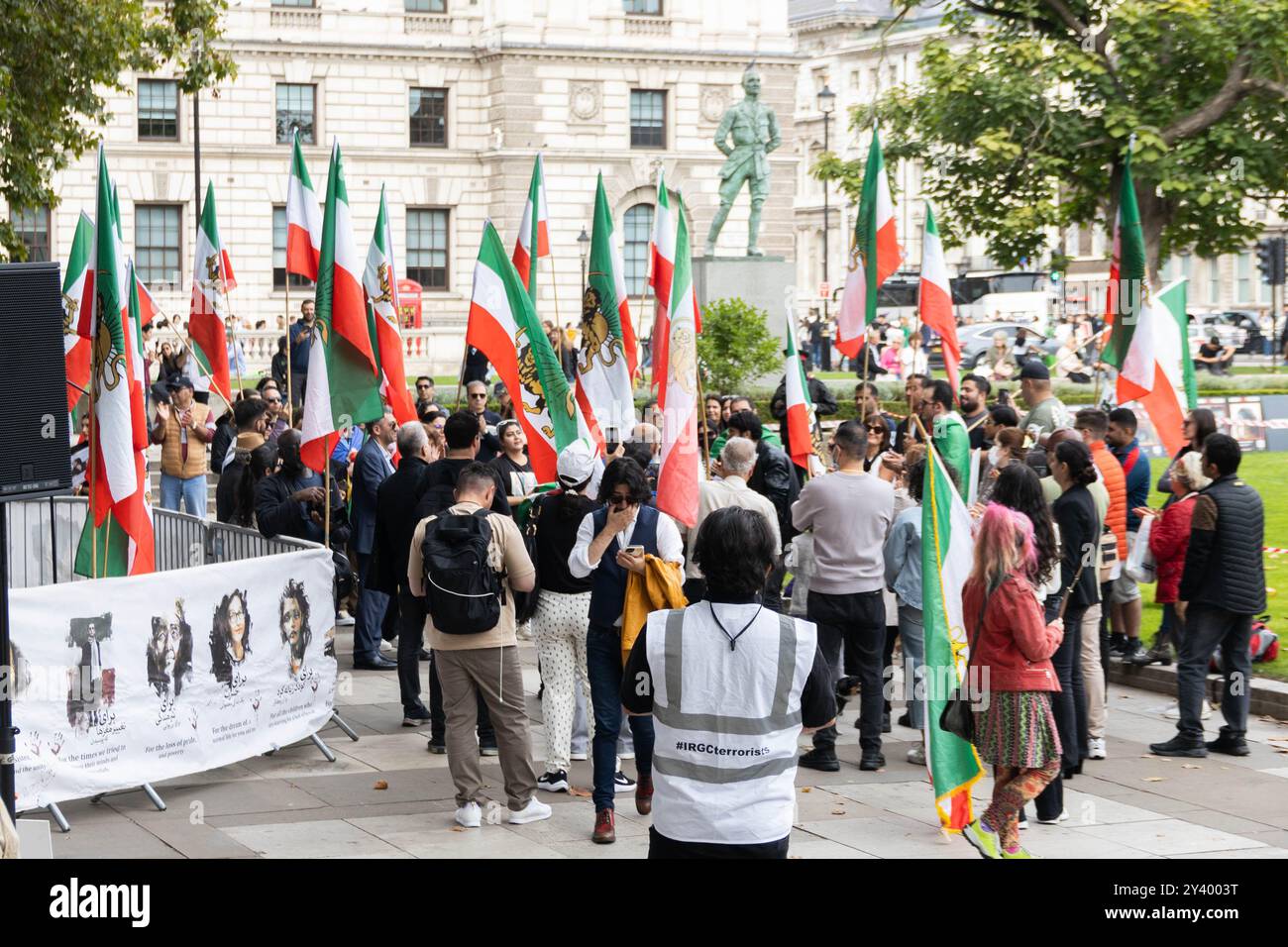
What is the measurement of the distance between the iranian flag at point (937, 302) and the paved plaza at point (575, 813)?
12.4ft

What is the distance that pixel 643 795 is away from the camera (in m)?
8.78

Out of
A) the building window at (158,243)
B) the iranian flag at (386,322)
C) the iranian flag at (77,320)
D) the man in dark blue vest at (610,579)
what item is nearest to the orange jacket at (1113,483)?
the man in dark blue vest at (610,579)

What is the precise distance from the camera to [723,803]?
5234mm

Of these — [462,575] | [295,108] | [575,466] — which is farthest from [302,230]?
[295,108]

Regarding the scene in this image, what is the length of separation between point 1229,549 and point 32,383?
21.3 feet

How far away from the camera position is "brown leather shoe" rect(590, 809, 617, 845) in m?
8.25

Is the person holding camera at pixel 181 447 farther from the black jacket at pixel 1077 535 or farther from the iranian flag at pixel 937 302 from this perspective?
the black jacket at pixel 1077 535

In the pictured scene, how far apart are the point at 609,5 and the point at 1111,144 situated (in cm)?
3136

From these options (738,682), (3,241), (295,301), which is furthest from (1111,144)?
(295,301)

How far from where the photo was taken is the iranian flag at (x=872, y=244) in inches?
530

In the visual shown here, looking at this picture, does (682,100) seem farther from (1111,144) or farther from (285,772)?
(285,772)

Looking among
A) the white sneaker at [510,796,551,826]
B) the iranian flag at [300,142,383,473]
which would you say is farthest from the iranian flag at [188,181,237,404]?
the white sneaker at [510,796,551,826]

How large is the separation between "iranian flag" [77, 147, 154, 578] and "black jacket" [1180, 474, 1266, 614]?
5864 millimetres

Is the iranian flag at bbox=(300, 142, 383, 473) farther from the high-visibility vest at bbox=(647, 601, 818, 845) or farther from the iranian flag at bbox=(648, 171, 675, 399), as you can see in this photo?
the high-visibility vest at bbox=(647, 601, 818, 845)
